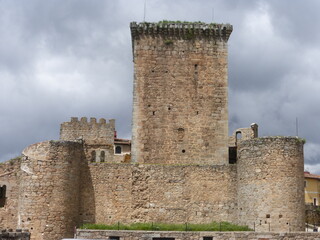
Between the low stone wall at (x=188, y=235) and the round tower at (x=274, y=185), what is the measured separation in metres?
0.62

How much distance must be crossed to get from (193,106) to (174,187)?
520 cm

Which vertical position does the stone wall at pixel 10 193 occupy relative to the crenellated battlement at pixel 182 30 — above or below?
below

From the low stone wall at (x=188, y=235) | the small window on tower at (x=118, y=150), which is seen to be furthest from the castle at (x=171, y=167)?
the small window on tower at (x=118, y=150)

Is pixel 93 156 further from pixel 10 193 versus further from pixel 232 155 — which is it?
pixel 232 155

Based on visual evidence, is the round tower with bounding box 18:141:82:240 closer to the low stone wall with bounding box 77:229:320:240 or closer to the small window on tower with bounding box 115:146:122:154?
the low stone wall with bounding box 77:229:320:240

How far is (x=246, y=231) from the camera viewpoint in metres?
22.8

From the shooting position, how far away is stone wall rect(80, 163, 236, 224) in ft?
82.9

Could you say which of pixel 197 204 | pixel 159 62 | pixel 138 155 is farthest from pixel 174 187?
pixel 159 62

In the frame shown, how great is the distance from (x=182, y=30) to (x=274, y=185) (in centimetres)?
1106

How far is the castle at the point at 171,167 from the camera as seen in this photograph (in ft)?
77.3

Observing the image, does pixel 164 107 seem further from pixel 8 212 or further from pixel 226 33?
pixel 8 212

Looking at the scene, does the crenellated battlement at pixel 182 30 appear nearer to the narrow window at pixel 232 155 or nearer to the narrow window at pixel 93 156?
the narrow window at pixel 232 155

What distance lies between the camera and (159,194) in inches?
998

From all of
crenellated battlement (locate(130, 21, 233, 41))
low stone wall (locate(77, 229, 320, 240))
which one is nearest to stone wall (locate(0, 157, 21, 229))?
low stone wall (locate(77, 229, 320, 240))
